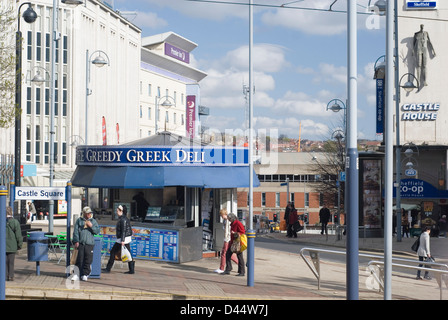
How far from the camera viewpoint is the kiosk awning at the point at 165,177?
20.9 metres

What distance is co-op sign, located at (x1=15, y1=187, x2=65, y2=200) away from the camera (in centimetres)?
1625

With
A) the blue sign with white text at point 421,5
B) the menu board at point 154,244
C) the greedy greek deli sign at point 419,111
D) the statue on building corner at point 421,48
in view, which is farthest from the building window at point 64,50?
the menu board at point 154,244

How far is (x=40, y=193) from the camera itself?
16297 millimetres

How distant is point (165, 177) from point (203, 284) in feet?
18.1

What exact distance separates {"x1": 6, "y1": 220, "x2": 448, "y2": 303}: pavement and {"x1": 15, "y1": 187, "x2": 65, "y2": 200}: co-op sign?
1800mm

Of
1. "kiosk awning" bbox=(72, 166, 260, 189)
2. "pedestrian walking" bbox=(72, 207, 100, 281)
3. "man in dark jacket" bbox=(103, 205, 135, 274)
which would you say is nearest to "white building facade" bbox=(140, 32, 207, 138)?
"kiosk awning" bbox=(72, 166, 260, 189)

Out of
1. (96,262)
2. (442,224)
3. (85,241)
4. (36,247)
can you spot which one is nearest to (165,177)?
(96,262)

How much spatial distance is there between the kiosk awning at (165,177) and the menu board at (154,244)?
1.37 meters

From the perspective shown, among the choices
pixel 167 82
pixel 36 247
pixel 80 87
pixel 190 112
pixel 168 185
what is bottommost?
pixel 36 247

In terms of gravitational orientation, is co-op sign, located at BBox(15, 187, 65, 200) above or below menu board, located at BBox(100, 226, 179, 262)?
above

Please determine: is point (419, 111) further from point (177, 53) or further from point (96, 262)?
point (177, 53)

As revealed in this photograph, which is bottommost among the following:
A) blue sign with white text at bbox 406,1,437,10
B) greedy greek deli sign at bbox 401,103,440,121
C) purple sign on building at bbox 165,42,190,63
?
greedy greek deli sign at bbox 401,103,440,121

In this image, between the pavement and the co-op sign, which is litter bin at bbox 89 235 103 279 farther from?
the co-op sign
